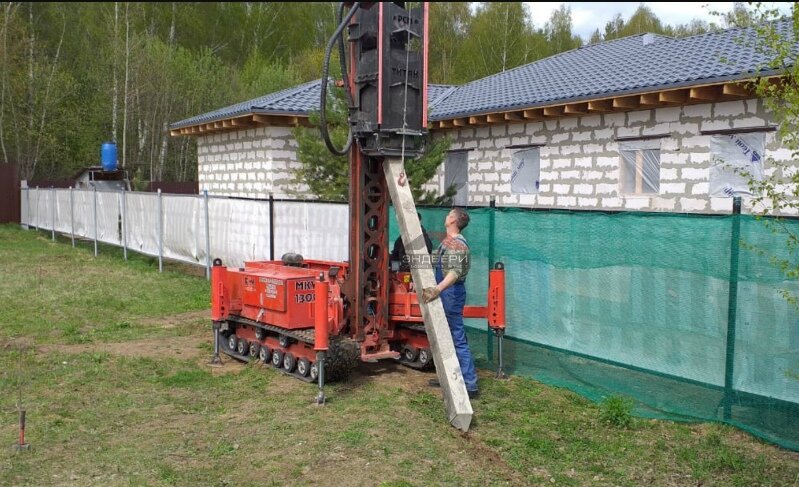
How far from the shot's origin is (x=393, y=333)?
28.1 feet

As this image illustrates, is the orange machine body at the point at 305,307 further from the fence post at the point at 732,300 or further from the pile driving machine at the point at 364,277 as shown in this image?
the fence post at the point at 732,300

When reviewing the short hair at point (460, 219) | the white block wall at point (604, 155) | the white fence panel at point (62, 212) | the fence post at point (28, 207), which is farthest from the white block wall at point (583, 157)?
the fence post at point (28, 207)

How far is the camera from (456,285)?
7.59 meters

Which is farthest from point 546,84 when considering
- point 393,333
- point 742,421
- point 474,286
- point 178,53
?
point 178,53

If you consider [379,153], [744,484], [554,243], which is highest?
[379,153]

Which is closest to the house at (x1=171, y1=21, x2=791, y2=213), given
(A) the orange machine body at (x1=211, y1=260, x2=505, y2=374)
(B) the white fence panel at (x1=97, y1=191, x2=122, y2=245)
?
(B) the white fence panel at (x1=97, y1=191, x2=122, y2=245)

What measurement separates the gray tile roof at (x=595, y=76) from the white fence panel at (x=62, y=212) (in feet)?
17.9

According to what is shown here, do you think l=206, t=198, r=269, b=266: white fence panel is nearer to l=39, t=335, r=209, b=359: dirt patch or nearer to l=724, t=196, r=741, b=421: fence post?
Result: l=39, t=335, r=209, b=359: dirt patch

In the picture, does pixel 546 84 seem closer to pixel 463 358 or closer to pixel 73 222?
pixel 463 358

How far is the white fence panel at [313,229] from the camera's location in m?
12.1

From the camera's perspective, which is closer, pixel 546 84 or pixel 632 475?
pixel 632 475

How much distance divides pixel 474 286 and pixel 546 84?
29.6 ft

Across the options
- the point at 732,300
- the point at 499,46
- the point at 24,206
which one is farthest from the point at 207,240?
the point at 499,46

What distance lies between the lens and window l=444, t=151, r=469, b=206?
58.6ft
